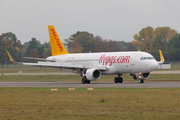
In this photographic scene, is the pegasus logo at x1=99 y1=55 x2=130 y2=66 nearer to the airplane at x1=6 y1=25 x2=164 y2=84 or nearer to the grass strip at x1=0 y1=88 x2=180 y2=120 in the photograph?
the airplane at x1=6 y1=25 x2=164 y2=84

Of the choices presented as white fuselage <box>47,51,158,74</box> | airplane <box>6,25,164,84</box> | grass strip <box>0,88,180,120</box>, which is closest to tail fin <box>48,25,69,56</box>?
airplane <box>6,25,164,84</box>

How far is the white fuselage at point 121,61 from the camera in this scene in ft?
132

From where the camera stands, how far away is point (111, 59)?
4372cm

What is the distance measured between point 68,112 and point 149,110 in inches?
154

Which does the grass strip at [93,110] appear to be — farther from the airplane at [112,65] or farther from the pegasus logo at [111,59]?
the pegasus logo at [111,59]

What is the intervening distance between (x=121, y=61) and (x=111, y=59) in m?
1.85

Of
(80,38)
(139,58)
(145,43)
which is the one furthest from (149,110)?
(145,43)

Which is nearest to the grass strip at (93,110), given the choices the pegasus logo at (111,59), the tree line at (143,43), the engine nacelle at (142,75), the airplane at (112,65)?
the airplane at (112,65)

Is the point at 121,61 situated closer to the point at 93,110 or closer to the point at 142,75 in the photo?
the point at 142,75

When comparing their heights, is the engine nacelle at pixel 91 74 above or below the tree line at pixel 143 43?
below

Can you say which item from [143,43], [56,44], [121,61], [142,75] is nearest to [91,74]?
[121,61]

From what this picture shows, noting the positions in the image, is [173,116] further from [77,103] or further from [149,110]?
[77,103]

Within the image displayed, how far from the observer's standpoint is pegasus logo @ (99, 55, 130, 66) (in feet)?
138

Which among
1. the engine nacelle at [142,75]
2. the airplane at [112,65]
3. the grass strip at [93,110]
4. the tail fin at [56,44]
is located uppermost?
the tail fin at [56,44]
